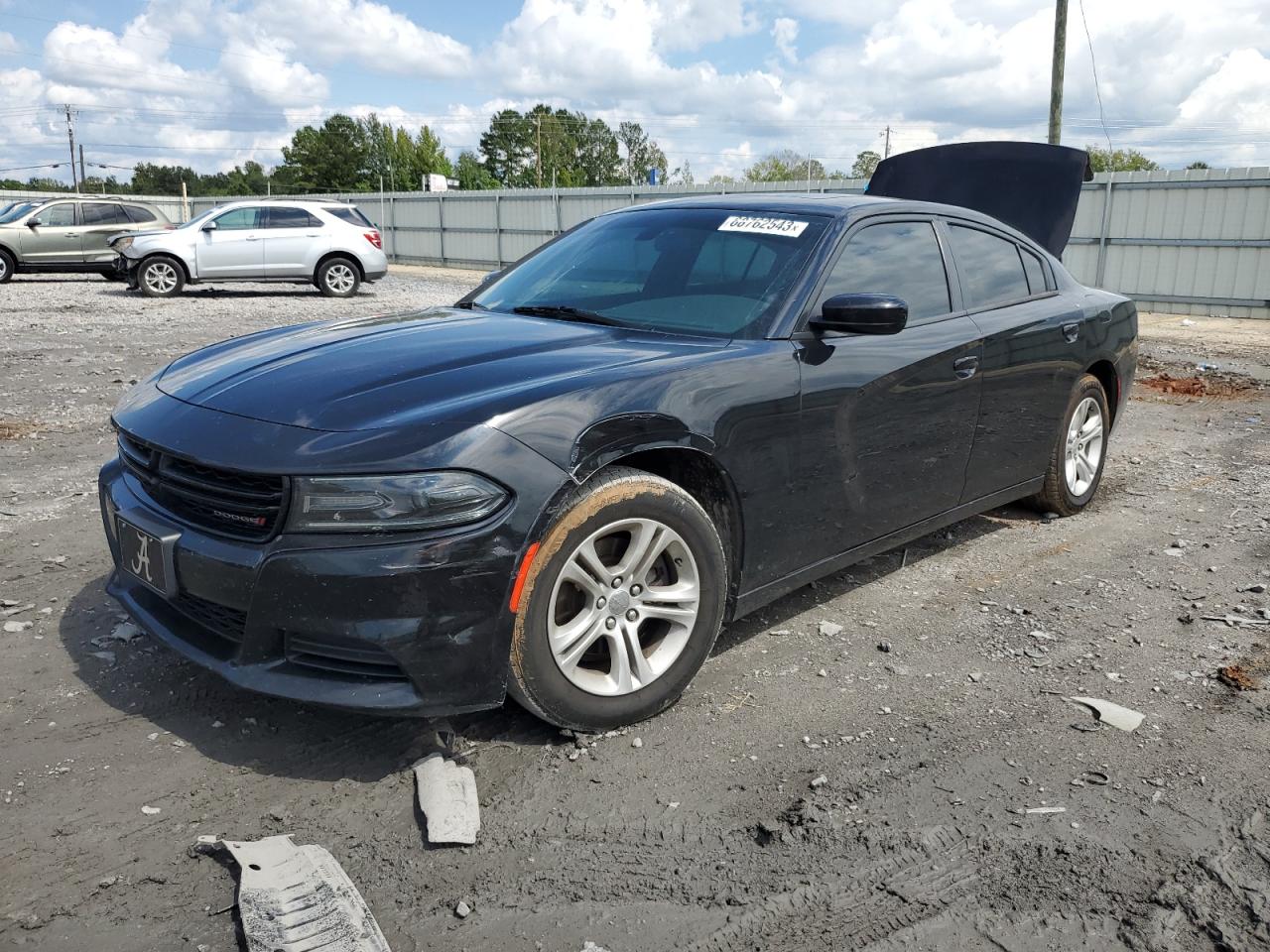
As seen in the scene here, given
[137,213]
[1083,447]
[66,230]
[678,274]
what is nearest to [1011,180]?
[1083,447]

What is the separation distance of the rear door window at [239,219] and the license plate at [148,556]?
1523 cm

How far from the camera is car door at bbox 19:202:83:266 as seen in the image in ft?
63.8

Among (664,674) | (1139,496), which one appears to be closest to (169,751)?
(664,674)

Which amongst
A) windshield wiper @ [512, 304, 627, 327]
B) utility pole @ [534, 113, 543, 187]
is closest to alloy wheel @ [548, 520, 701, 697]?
windshield wiper @ [512, 304, 627, 327]

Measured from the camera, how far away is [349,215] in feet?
59.2

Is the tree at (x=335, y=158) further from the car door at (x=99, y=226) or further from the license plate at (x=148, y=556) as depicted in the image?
the license plate at (x=148, y=556)

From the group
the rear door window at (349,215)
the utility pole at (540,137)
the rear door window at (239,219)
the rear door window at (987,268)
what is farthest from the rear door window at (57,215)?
the utility pole at (540,137)

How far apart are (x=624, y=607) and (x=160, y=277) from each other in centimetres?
1615

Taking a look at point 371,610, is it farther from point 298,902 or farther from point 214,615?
point 298,902

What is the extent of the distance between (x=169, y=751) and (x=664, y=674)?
4.79ft

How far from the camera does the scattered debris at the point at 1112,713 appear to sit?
3.27 m

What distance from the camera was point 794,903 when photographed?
2373mm

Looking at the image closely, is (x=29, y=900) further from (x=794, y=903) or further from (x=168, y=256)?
(x=168, y=256)

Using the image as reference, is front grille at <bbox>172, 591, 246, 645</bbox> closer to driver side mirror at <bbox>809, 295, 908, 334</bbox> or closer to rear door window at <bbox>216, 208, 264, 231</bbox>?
driver side mirror at <bbox>809, 295, 908, 334</bbox>
